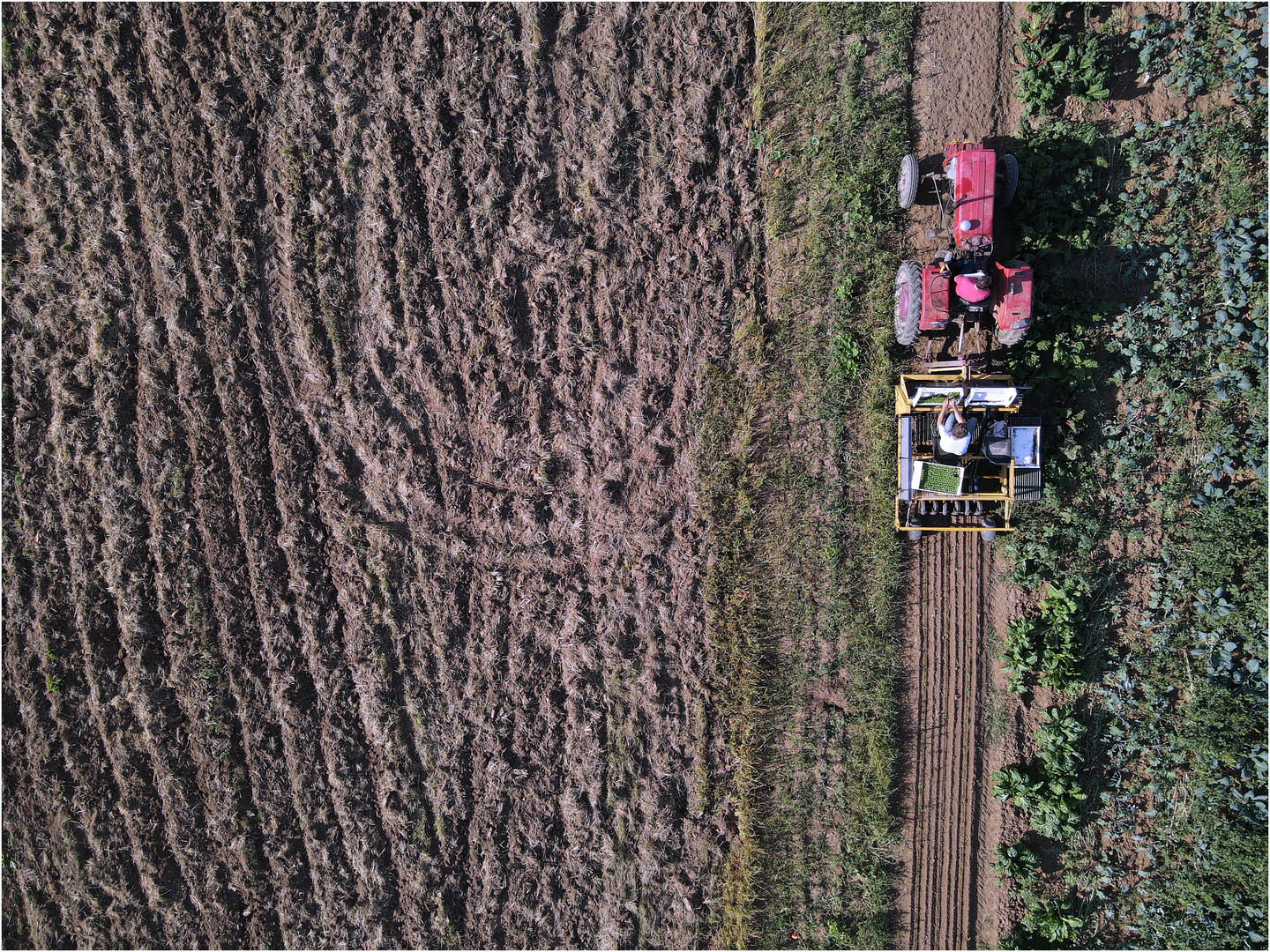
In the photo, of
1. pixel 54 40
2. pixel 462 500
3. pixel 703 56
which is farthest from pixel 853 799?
pixel 54 40

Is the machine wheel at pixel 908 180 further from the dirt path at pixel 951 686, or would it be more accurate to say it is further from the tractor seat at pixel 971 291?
the tractor seat at pixel 971 291

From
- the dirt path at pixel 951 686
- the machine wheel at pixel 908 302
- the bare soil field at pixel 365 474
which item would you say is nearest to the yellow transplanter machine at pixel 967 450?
the machine wheel at pixel 908 302

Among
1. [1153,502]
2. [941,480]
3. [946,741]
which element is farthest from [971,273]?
[946,741]

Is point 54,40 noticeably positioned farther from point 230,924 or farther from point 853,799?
point 853,799

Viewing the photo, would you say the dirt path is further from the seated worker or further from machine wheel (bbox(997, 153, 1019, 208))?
the seated worker

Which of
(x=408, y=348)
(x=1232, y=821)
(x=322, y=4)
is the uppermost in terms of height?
(x=322, y=4)

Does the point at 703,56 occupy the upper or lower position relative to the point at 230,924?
upper

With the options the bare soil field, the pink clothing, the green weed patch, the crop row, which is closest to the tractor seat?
the pink clothing
